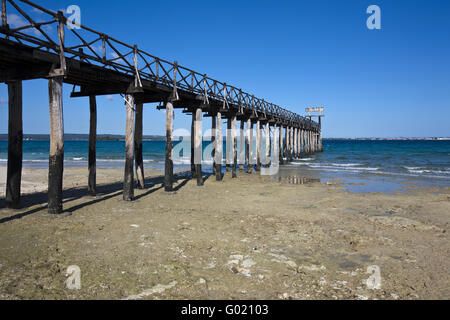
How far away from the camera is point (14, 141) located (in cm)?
829

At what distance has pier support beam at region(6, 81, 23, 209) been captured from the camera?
26.6 feet

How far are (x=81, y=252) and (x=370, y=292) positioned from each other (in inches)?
206

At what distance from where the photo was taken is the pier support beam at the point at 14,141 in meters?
8.09

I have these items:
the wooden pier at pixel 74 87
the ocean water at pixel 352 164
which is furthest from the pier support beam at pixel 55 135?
the ocean water at pixel 352 164

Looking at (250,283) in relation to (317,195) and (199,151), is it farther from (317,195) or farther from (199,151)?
(199,151)

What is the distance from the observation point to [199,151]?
47.5 feet

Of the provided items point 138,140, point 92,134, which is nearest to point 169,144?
point 138,140

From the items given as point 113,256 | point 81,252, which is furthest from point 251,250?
point 81,252

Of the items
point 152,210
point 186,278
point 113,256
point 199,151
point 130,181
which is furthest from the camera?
point 199,151

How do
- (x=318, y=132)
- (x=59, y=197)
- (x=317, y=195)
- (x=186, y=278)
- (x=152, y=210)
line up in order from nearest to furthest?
(x=186, y=278)
(x=59, y=197)
(x=152, y=210)
(x=317, y=195)
(x=318, y=132)

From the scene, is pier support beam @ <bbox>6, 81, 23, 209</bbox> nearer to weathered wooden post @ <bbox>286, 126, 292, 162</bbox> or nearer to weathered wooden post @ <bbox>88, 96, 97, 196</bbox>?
weathered wooden post @ <bbox>88, 96, 97, 196</bbox>

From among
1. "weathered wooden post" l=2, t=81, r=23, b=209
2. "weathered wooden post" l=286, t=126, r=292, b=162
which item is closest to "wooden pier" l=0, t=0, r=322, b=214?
"weathered wooden post" l=2, t=81, r=23, b=209

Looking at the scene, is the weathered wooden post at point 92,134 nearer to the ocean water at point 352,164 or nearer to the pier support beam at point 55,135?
the pier support beam at point 55,135

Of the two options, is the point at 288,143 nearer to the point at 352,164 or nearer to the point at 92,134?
the point at 352,164
